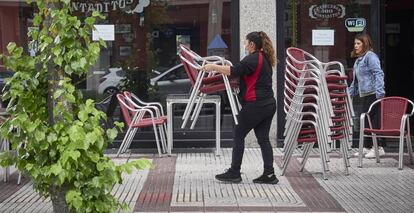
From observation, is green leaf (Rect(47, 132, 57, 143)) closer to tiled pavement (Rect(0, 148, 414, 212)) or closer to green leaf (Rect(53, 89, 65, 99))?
green leaf (Rect(53, 89, 65, 99))

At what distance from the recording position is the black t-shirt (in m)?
8.08

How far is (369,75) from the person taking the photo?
10.0 metres

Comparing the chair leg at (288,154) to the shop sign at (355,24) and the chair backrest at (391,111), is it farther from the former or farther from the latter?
the shop sign at (355,24)

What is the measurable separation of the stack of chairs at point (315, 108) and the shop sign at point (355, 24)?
240 cm

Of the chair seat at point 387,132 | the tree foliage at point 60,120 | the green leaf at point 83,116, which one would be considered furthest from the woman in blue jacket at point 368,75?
the green leaf at point 83,116

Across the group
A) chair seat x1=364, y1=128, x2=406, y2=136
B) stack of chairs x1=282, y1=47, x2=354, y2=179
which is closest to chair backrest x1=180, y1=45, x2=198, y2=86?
stack of chairs x1=282, y1=47, x2=354, y2=179

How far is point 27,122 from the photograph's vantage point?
529 centimetres

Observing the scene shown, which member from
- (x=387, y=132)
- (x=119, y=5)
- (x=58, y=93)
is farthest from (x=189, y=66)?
(x=58, y=93)

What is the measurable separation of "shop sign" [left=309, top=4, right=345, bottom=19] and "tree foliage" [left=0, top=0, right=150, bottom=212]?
21.1 feet

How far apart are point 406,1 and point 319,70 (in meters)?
4.96

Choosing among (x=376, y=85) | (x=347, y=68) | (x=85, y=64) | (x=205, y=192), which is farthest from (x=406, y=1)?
(x=85, y=64)

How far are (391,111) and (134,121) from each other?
368 centimetres

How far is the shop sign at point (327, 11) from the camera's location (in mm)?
11219

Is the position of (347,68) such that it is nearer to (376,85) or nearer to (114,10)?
(376,85)
